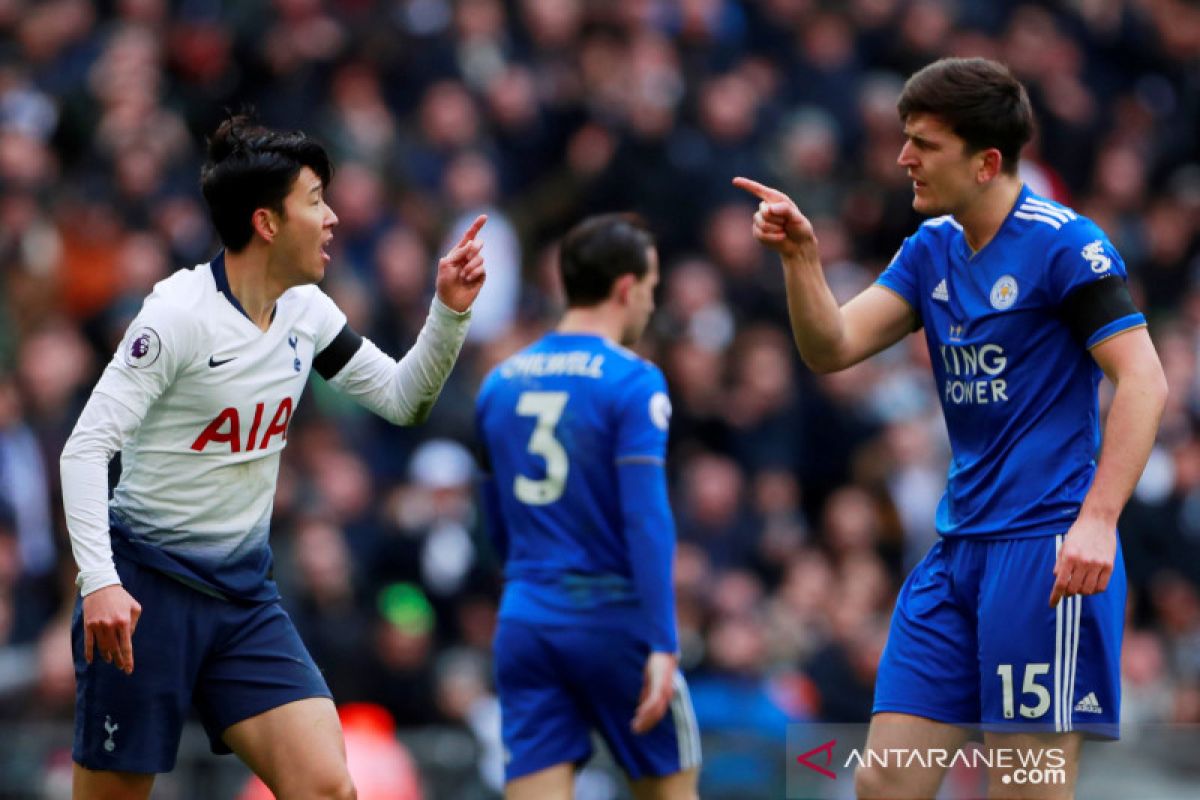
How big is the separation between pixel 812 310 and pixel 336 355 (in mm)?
1564

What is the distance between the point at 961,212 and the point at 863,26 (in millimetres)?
10302

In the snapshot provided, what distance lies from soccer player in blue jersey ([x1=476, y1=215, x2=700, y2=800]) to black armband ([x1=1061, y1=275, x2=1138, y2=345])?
1780mm

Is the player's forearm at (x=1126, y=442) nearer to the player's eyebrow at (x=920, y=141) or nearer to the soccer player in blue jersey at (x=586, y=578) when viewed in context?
the player's eyebrow at (x=920, y=141)

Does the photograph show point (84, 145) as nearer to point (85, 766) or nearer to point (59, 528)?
point (59, 528)

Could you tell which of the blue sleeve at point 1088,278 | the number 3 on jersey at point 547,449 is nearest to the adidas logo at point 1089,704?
the blue sleeve at point 1088,278

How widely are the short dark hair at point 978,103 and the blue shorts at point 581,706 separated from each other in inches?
88.1

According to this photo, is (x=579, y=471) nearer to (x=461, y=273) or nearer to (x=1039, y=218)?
(x=461, y=273)

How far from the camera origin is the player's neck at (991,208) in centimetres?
573

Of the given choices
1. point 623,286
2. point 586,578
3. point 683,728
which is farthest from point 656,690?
point 623,286

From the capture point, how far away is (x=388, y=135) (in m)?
13.3

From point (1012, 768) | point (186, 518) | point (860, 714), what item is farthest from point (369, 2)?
point (1012, 768)

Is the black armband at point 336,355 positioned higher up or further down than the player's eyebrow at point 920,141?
further down

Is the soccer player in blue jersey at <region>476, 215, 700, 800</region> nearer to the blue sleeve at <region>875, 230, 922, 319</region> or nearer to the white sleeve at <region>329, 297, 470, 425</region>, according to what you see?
the white sleeve at <region>329, 297, 470, 425</region>

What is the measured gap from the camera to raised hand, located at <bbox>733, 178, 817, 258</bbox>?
565 cm
